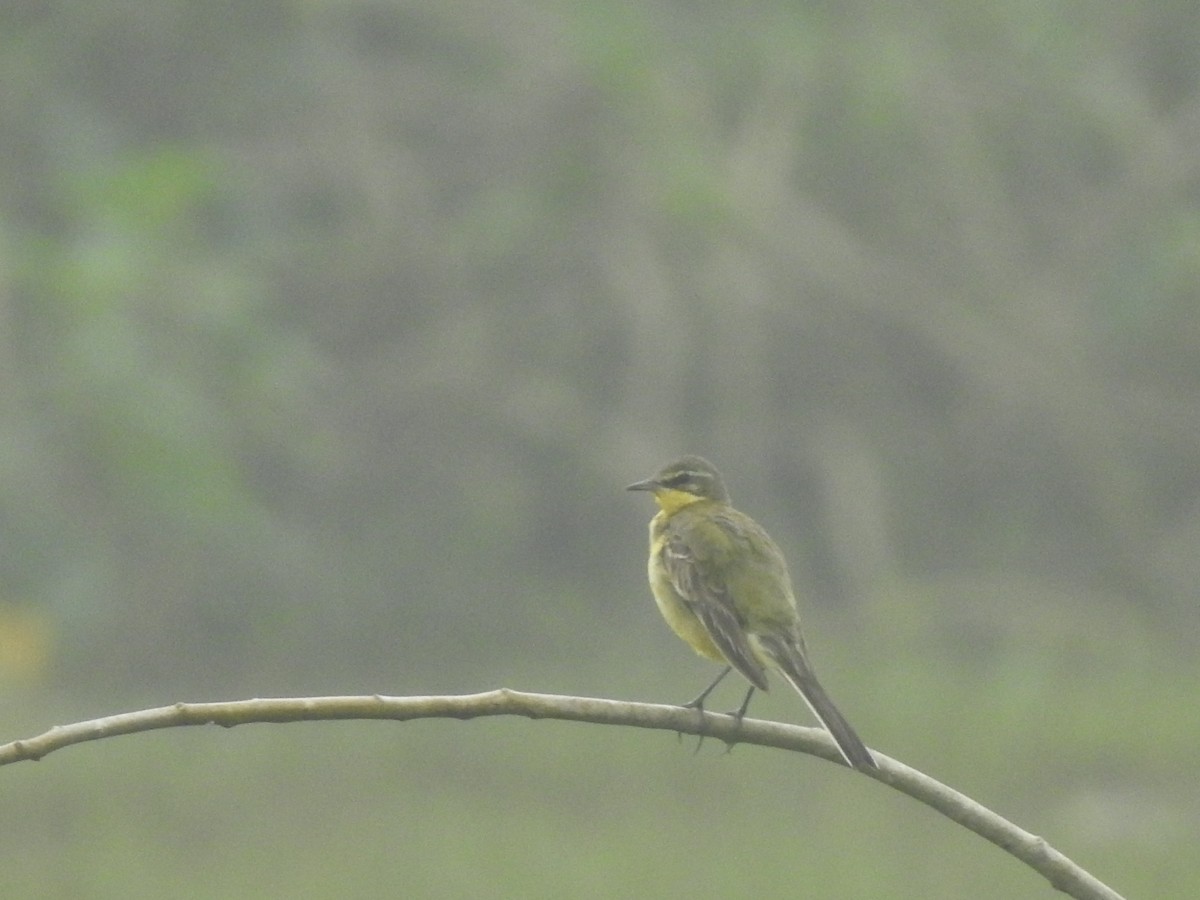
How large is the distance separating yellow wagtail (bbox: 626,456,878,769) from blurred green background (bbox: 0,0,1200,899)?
25.6 feet

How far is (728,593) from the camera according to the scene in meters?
4.61

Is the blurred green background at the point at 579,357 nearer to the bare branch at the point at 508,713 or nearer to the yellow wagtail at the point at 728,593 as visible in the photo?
the yellow wagtail at the point at 728,593

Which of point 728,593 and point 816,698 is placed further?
point 728,593

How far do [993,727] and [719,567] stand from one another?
8.41 m

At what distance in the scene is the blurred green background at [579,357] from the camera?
13.2 m

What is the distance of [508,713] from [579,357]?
491 inches

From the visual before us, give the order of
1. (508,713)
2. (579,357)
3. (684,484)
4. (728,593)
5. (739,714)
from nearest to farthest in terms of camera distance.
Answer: (508,713) → (739,714) → (728,593) → (684,484) → (579,357)

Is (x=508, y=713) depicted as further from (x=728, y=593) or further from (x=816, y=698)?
(x=728, y=593)

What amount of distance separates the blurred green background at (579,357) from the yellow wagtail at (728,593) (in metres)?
7.79

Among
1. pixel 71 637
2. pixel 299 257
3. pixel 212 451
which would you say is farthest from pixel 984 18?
pixel 71 637

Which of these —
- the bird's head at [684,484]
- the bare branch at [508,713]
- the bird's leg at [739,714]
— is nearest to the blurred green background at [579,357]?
the bird's head at [684,484]

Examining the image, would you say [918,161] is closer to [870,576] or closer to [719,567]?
[870,576]

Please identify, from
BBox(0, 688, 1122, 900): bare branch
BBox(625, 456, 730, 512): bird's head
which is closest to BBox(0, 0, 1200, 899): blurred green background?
BBox(625, 456, 730, 512): bird's head

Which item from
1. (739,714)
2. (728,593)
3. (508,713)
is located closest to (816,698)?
(739,714)
